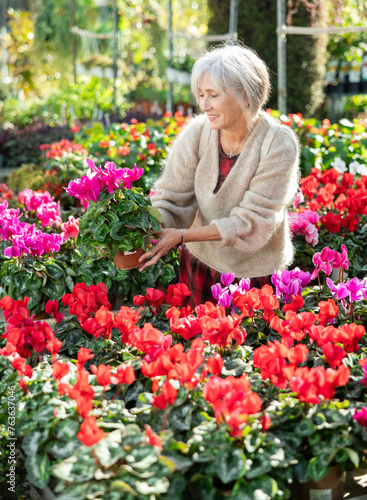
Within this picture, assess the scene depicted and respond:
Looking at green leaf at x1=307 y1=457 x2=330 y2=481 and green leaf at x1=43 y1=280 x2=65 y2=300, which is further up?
green leaf at x1=307 y1=457 x2=330 y2=481

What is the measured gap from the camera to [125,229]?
2250 mm

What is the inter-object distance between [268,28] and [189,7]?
8088 mm

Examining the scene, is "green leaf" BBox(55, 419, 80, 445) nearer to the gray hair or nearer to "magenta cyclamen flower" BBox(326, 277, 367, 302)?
"magenta cyclamen flower" BBox(326, 277, 367, 302)

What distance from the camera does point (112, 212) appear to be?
220cm

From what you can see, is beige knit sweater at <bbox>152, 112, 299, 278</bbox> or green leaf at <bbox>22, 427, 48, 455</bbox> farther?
beige knit sweater at <bbox>152, 112, 299, 278</bbox>

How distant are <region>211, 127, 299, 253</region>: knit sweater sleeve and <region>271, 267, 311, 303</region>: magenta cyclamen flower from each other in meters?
0.21

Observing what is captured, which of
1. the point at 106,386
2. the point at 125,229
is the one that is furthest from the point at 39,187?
the point at 106,386

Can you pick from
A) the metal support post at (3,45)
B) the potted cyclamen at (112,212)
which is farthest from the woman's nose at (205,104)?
the metal support post at (3,45)

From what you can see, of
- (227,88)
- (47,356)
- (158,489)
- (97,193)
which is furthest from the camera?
(227,88)

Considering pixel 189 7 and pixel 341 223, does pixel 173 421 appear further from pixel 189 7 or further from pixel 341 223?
pixel 189 7

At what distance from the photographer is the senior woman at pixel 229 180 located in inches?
93.3

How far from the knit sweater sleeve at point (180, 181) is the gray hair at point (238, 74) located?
0.27 metres

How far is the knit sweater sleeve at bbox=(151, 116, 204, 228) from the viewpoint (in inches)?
105

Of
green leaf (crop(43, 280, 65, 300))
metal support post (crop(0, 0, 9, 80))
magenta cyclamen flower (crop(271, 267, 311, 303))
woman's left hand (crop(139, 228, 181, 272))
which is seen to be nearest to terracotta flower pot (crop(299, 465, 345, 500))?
magenta cyclamen flower (crop(271, 267, 311, 303))
